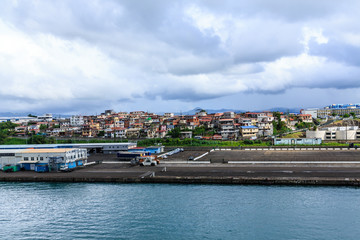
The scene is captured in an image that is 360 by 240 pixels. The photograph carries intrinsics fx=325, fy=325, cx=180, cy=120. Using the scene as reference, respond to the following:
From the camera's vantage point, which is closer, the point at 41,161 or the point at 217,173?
the point at 217,173

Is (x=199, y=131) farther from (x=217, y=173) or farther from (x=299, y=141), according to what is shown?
(x=217, y=173)

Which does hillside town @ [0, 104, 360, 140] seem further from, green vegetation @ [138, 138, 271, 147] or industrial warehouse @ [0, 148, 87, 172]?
industrial warehouse @ [0, 148, 87, 172]

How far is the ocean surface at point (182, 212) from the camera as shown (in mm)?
14750

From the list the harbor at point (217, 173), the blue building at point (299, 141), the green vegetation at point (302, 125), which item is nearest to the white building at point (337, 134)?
the blue building at point (299, 141)

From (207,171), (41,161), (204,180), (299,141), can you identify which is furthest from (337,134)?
(41,161)

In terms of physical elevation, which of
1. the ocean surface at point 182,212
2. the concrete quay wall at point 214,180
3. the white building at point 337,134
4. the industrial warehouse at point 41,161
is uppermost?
the white building at point 337,134

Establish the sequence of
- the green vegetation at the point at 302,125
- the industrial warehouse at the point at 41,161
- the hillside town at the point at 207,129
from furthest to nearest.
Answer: the green vegetation at the point at 302,125 < the hillside town at the point at 207,129 < the industrial warehouse at the point at 41,161

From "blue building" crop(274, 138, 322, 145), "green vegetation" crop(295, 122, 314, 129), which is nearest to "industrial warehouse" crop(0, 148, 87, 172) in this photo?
"blue building" crop(274, 138, 322, 145)

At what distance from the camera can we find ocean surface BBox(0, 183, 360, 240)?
1475 cm

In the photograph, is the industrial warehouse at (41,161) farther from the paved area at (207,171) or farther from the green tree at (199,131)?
the green tree at (199,131)

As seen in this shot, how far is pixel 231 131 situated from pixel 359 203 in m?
38.7

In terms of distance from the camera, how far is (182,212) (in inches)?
687

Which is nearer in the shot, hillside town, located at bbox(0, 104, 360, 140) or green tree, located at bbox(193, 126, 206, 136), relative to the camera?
hillside town, located at bbox(0, 104, 360, 140)

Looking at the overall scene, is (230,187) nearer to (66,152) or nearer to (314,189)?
(314,189)
